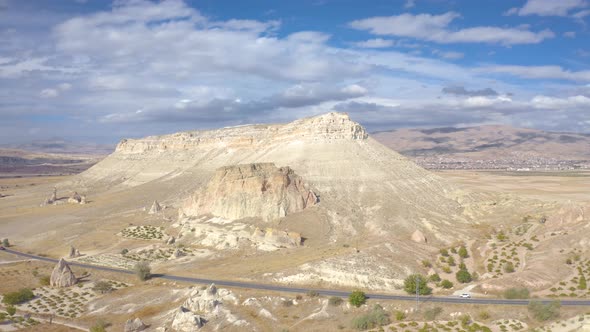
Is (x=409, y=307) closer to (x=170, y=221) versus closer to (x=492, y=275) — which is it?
(x=492, y=275)

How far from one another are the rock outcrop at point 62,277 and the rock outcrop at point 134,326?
1796cm

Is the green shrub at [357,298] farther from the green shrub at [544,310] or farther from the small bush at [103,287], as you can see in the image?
the small bush at [103,287]

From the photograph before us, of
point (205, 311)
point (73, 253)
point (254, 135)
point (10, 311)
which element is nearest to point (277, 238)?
point (205, 311)

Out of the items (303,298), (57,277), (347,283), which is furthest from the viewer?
(57,277)

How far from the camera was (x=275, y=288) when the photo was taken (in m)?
51.1

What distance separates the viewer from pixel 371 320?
41438mm

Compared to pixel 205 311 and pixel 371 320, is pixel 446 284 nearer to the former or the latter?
pixel 371 320

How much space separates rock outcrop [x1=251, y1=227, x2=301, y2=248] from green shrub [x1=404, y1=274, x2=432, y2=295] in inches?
856

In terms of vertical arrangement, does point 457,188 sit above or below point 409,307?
above

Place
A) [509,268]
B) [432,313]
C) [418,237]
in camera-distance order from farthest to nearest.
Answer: [418,237] < [509,268] < [432,313]

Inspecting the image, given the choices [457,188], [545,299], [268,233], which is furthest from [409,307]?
[457,188]

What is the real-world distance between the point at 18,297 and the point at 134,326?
18081 millimetres

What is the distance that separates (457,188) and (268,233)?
147ft

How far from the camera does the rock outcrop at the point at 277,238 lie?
224 ft
